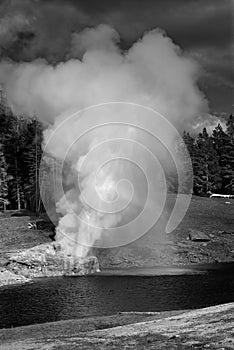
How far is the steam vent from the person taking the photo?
8269 centimetres

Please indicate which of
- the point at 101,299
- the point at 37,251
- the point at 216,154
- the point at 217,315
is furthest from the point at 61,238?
the point at 216,154

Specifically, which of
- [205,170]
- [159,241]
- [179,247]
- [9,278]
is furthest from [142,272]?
[205,170]

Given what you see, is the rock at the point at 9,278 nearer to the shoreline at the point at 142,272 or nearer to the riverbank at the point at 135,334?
the shoreline at the point at 142,272

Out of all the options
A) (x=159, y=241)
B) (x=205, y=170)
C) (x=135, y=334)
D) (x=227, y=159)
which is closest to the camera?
(x=135, y=334)

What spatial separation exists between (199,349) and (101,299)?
3174cm

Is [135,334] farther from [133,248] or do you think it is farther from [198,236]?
[198,236]

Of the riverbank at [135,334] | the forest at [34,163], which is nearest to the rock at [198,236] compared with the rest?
the forest at [34,163]

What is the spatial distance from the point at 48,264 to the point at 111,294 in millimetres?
26043

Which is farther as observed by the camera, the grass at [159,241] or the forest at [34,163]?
the forest at [34,163]

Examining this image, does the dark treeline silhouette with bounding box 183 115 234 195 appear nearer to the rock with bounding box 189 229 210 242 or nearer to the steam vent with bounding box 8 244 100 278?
the rock with bounding box 189 229 210 242

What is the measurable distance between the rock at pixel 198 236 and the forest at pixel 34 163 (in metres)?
41.0

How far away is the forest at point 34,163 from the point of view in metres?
133

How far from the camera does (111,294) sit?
204 feet

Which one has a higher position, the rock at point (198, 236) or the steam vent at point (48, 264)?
the rock at point (198, 236)
